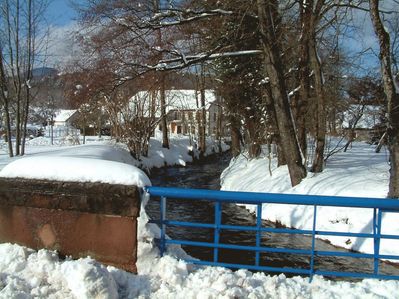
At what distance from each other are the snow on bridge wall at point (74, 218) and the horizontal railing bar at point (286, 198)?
36 centimetres

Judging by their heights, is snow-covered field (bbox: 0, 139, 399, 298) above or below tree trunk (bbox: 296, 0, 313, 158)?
below

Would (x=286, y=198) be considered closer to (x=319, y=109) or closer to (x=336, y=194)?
(x=336, y=194)

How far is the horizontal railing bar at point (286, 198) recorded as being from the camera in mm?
3984

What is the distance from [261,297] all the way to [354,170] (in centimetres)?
1077

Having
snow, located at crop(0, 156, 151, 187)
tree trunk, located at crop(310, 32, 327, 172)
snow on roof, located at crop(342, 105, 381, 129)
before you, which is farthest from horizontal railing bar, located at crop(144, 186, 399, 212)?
snow on roof, located at crop(342, 105, 381, 129)

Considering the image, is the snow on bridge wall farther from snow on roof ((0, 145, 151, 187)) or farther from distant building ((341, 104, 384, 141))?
distant building ((341, 104, 384, 141))

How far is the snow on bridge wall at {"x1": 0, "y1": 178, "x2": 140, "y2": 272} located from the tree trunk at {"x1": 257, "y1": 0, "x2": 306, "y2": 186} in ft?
29.7

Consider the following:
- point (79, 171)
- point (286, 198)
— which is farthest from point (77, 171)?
point (286, 198)

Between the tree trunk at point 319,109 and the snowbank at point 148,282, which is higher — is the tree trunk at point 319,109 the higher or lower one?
the higher one

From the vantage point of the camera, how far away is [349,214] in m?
9.61

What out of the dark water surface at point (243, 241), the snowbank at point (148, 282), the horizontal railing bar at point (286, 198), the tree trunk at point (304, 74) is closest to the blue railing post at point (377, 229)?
the horizontal railing bar at point (286, 198)

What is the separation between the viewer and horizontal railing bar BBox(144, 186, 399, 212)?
157 inches

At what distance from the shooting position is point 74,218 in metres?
4.36

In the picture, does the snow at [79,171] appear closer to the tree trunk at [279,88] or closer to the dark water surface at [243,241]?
the dark water surface at [243,241]
